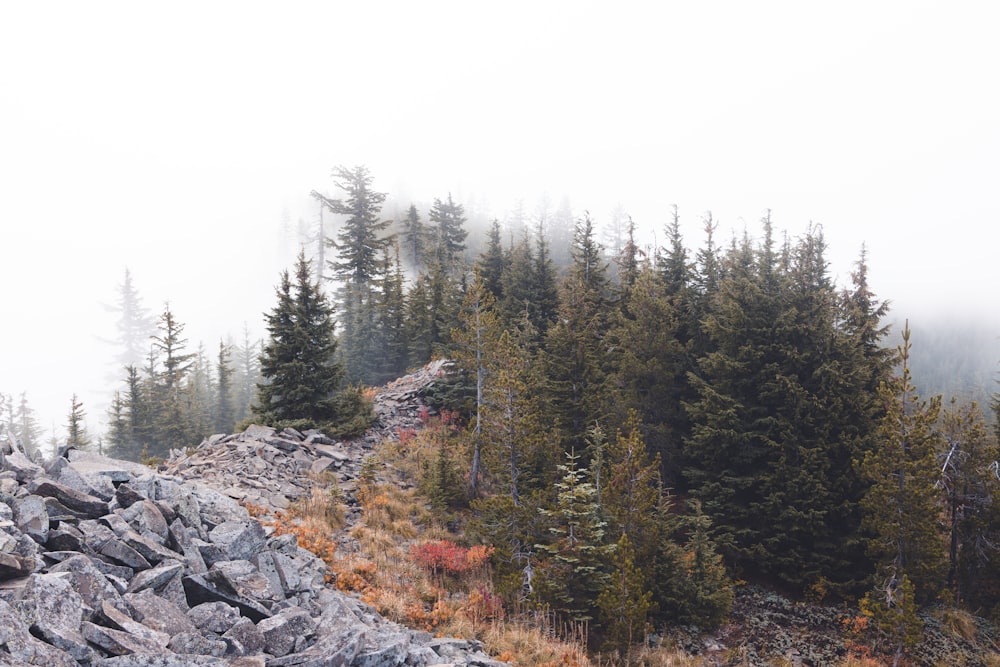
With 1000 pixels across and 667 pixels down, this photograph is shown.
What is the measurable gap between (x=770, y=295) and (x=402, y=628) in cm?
2021

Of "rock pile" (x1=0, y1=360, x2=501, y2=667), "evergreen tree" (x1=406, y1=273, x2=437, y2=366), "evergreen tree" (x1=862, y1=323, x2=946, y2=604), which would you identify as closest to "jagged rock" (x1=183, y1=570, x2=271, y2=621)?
"rock pile" (x1=0, y1=360, x2=501, y2=667)

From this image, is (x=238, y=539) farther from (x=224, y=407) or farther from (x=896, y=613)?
(x=224, y=407)

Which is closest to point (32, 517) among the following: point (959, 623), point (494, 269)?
point (959, 623)

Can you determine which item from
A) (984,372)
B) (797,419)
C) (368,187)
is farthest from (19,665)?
(984,372)

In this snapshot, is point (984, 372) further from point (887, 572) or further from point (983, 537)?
point (887, 572)

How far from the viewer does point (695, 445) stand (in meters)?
21.4

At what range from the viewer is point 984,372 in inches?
2790

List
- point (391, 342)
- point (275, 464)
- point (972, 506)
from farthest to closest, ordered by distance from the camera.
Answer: point (391, 342), point (972, 506), point (275, 464)

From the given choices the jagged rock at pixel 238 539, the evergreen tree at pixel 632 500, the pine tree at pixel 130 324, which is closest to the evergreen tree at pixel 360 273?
the evergreen tree at pixel 632 500

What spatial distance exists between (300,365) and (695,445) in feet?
56.2

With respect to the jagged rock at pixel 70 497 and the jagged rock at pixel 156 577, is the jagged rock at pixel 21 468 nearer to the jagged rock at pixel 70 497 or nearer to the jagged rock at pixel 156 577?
the jagged rock at pixel 70 497

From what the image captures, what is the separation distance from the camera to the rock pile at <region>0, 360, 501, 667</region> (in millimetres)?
4988

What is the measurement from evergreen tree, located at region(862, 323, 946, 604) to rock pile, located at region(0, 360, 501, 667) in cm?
1385

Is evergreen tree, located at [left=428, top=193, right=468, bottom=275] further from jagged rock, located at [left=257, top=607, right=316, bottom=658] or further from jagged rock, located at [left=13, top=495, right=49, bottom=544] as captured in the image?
→ jagged rock, located at [left=257, top=607, right=316, bottom=658]
